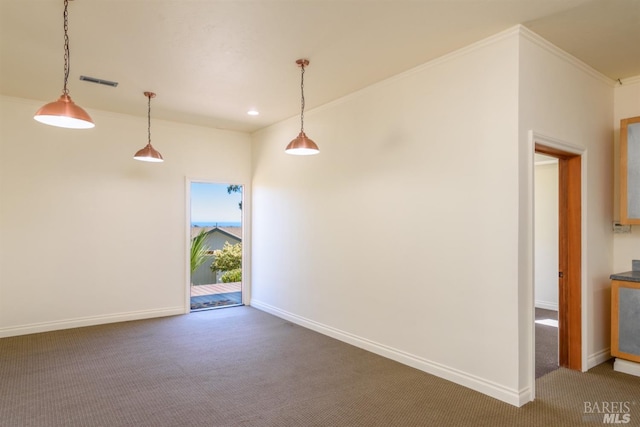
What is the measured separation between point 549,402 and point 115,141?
6.21 m

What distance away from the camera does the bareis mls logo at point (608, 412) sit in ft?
9.50

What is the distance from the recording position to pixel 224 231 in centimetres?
809

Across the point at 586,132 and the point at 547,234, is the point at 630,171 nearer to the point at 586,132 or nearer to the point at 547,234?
the point at 586,132

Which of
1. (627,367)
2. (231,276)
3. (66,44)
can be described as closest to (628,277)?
(627,367)

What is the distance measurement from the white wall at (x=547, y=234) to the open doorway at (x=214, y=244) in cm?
540

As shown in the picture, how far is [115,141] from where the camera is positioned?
572 centimetres

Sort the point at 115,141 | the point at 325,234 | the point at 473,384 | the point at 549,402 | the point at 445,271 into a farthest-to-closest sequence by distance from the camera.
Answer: the point at 115,141 < the point at 325,234 < the point at 445,271 < the point at 473,384 < the point at 549,402

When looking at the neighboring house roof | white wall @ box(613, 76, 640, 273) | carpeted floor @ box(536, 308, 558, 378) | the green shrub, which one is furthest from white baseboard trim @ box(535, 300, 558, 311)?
the green shrub

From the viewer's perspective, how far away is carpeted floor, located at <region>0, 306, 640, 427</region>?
114 inches

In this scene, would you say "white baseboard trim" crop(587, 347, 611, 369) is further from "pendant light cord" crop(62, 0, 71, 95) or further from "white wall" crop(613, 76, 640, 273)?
"pendant light cord" crop(62, 0, 71, 95)

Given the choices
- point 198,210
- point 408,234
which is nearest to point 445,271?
point 408,234

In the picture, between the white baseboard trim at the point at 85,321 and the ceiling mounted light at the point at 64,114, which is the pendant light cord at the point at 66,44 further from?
the white baseboard trim at the point at 85,321

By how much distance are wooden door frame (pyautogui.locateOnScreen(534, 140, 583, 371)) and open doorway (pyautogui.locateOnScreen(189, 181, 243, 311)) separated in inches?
197

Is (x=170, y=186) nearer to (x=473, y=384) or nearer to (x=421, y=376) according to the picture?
(x=421, y=376)
